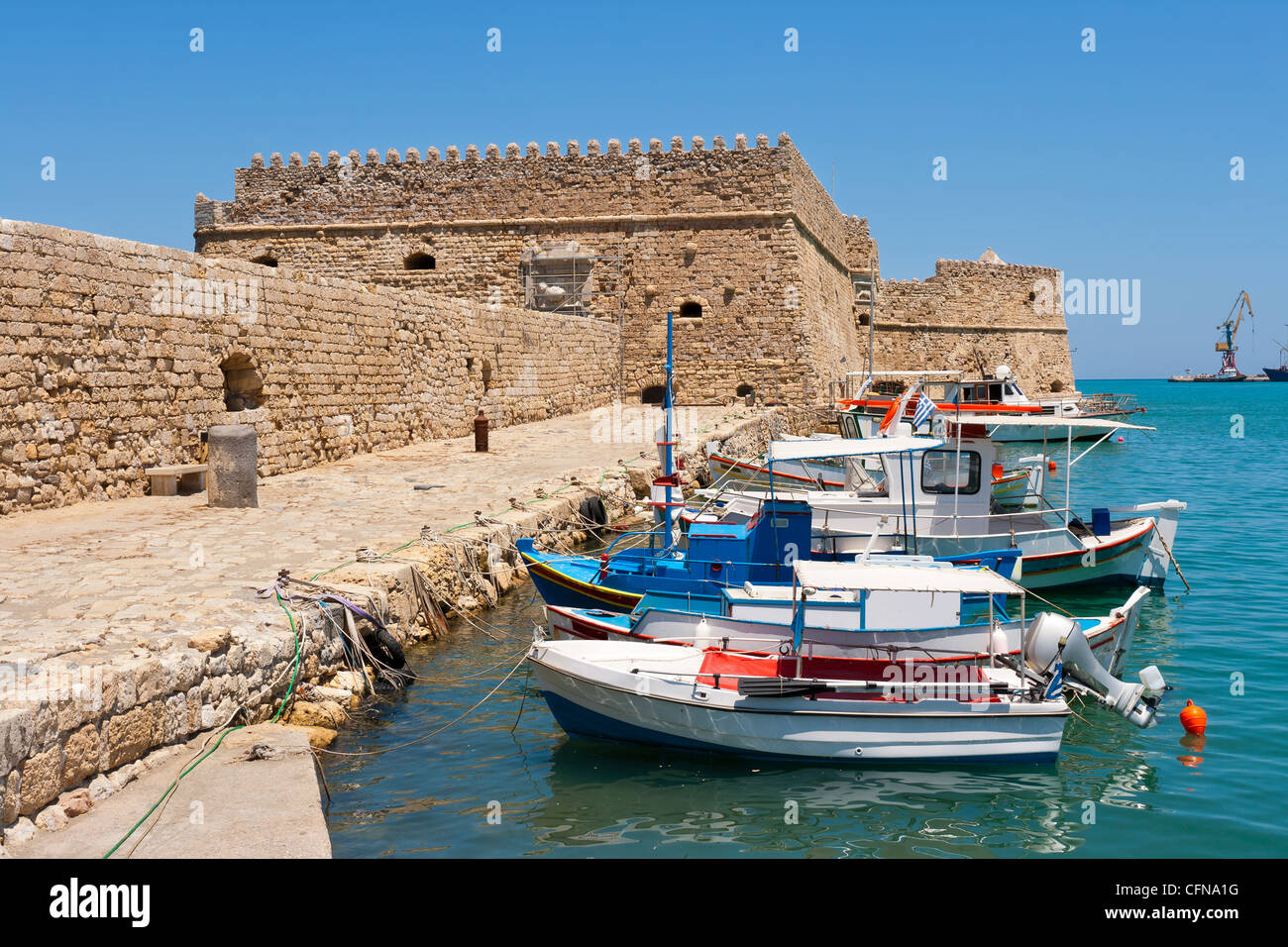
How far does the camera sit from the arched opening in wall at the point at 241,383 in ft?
39.4

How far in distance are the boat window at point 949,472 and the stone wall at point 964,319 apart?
29.1m

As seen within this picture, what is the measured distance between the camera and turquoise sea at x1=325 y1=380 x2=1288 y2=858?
18.4 ft

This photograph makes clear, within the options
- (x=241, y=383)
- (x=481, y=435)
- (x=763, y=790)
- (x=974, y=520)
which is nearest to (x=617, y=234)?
(x=481, y=435)

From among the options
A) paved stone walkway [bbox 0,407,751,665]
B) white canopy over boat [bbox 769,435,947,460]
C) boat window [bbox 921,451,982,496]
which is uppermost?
white canopy over boat [bbox 769,435,947,460]

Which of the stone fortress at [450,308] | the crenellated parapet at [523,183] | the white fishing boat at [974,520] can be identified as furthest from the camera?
the crenellated parapet at [523,183]

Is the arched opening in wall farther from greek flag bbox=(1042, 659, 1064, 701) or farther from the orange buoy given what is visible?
the orange buoy

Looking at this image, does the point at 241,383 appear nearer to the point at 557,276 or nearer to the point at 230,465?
the point at 230,465

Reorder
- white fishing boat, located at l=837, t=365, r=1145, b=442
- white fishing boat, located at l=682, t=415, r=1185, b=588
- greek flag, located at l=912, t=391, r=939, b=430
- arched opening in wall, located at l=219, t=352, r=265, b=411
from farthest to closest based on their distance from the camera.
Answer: white fishing boat, located at l=837, t=365, r=1145, b=442 < arched opening in wall, located at l=219, t=352, r=265, b=411 < greek flag, located at l=912, t=391, r=939, b=430 < white fishing boat, located at l=682, t=415, r=1185, b=588

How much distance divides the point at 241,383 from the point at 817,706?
8460 millimetres

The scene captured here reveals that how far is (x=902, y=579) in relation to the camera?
7.13 metres

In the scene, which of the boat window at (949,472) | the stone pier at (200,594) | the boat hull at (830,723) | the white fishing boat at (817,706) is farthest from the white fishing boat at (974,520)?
the boat hull at (830,723)

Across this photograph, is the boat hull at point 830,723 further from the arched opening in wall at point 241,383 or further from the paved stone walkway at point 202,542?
the arched opening in wall at point 241,383

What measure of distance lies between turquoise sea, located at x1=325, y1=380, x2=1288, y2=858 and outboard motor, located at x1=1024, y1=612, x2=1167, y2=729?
0.79ft

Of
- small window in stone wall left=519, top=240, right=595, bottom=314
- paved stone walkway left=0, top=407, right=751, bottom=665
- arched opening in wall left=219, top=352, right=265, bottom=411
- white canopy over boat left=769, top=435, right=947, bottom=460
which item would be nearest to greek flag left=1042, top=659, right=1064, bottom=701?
white canopy over boat left=769, top=435, right=947, bottom=460
